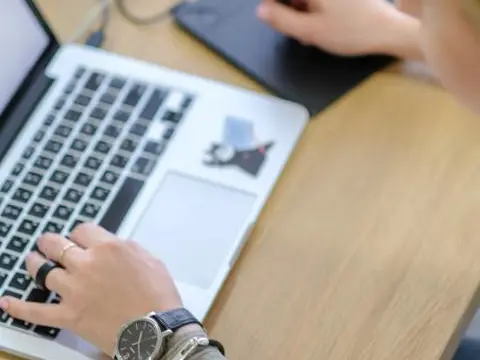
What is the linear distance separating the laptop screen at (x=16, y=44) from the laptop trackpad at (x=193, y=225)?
196 mm

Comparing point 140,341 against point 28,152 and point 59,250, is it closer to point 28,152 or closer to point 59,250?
point 59,250

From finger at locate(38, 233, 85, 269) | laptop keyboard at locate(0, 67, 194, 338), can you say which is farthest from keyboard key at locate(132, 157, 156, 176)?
finger at locate(38, 233, 85, 269)

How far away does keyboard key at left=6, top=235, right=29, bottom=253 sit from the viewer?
0.85 meters

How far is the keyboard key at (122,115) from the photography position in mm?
928

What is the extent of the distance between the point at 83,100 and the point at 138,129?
74 mm

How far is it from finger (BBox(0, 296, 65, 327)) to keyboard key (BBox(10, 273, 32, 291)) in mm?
23

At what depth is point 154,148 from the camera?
0.91 meters

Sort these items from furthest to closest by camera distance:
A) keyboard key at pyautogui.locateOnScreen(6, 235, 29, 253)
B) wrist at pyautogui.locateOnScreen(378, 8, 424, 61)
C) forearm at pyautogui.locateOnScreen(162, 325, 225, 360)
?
1. wrist at pyautogui.locateOnScreen(378, 8, 424, 61)
2. keyboard key at pyautogui.locateOnScreen(6, 235, 29, 253)
3. forearm at pyautogui.locateOnScreen(162, 325, 225, 360)

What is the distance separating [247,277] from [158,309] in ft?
0.29

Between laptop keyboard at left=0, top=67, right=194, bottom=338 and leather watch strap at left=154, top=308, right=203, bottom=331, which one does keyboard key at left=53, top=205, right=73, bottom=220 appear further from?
leather watch strap at left=154, top=308, right=203, bottom=331

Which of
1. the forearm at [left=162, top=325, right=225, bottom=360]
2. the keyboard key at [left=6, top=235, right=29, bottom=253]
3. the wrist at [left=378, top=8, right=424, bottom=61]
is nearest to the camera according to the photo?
the forearm at [left=162, top=325, right=225, bottom=360]

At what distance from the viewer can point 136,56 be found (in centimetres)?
100

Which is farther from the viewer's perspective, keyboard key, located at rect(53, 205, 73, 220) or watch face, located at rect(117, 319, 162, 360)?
keyboard key, located at rect(53, 205, 73, 220)

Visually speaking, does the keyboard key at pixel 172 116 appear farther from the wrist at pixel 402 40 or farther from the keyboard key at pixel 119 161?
the wrist at pixel 402 40
